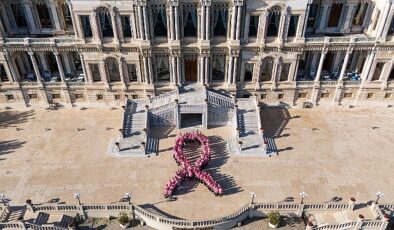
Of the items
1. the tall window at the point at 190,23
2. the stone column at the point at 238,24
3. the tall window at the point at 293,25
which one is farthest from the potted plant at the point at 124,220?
the tall window at the point at 293,25

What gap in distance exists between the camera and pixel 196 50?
42656 mm

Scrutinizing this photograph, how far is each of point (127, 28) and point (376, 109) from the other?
32.1 meters

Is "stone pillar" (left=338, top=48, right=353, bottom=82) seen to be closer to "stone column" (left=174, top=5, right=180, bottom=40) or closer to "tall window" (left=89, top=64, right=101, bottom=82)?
"stone column" (left=174, top=5, right=180, bottom=40)

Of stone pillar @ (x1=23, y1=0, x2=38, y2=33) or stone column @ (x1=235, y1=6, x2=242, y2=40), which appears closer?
stone column @ (x1=235, y1=6, x2=242, y2=40)

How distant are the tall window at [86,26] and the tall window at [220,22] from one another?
13.7 metres

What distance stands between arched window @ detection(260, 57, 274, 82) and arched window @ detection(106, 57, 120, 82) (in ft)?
56.1

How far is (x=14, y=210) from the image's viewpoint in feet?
113

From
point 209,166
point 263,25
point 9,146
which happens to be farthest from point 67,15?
point 209,166

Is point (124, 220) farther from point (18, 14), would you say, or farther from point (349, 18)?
point (349, 18)

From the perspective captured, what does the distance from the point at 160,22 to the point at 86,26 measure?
816cm

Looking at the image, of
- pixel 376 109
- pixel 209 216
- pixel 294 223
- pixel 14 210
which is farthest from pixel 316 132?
pixel 14 210

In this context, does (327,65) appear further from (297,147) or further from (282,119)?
(297,147)

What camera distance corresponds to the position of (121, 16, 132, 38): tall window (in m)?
40.8

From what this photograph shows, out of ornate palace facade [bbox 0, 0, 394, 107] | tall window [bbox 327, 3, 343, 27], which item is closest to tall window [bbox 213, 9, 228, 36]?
ornate palace facade [bbox 0, 0, 394, 107]
